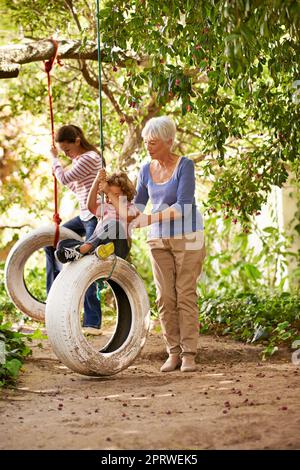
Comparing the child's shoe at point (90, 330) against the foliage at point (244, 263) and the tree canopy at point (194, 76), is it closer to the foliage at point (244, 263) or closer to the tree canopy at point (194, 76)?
the tree canopy at point (194, 76)

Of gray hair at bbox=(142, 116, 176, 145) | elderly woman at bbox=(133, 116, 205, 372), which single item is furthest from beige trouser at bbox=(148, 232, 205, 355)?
gray hair at bbox=(142, 116, 176, 145)

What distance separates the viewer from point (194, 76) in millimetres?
5676

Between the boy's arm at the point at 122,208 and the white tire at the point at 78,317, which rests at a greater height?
the boy's arm at the point at 122,208

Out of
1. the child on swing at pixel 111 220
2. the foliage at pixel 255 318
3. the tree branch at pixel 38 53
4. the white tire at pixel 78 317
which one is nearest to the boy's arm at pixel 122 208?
the child on swing at pixel 111 220

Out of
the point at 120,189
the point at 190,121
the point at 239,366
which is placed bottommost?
the point at 239,366

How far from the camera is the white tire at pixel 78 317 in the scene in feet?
14.5

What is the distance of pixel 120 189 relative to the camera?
4867mm

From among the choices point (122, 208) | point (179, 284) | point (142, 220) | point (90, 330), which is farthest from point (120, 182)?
point (90, 330)

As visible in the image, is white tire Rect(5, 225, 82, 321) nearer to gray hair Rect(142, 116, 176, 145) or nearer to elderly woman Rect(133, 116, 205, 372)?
elderly woman Rect(133, 116, 205, 372)

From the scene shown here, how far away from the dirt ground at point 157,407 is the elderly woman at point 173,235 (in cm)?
26

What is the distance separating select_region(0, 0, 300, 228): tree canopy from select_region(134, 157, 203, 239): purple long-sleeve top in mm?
385
